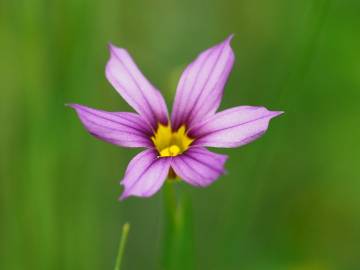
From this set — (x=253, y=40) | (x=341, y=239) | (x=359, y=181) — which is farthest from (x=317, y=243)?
(x=253, y=40)

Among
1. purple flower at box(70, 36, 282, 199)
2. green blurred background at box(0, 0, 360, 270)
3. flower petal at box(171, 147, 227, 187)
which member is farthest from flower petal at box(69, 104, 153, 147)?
green blurred background at box(0, 0, 360, 270)

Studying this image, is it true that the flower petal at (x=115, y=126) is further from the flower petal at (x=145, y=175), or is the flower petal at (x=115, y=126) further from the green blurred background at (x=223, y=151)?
the green blurred background at (x=223, y=151)

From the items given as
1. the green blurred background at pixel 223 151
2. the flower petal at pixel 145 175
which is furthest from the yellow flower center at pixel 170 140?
the green blurred background at pixel 223 151

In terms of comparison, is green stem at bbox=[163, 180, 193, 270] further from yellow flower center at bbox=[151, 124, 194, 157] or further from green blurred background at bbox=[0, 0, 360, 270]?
green blurred background at bbox=[0, 0, 360, 270]

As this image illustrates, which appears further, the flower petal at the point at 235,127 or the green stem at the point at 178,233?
the green stem at the point at 178,233

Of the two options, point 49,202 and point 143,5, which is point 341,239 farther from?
point 143,5
